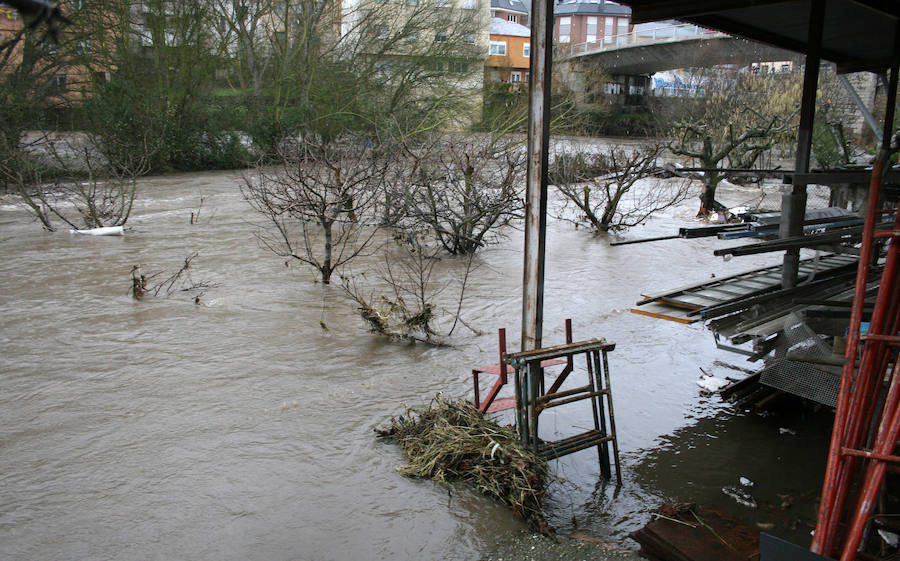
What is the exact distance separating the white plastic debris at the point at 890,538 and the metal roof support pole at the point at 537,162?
107 inches

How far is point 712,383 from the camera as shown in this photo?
8.02 metres

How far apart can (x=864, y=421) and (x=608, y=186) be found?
1402 centimetres

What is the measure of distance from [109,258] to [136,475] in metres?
9.20

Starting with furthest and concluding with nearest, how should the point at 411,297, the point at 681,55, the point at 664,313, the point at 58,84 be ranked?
the point at 681,55, the point at 58,84, the point at 411,297, the point at 664,313

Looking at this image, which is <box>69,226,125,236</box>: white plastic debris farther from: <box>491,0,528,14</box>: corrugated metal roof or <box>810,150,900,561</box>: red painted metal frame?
<box>491,0,528,14</box>: corrugated metal roof

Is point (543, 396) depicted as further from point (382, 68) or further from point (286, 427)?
point (382, 68)

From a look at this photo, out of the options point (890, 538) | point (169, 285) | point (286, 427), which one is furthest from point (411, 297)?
point (890, 538)

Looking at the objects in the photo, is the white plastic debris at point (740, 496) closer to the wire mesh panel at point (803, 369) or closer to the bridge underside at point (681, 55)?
the wire mesh panel at point (803, 369)

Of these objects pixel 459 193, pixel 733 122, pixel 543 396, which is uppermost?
pixel 733 122

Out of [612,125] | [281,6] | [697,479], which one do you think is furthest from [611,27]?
[697,479]

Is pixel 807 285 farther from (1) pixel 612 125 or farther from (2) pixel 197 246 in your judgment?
(1) pixel 612 125

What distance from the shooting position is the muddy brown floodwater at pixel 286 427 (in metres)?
5.18

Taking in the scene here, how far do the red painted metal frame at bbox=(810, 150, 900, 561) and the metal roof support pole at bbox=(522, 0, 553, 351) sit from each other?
2266 mm

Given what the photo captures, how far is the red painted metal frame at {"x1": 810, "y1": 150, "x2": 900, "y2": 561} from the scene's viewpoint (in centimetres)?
348
